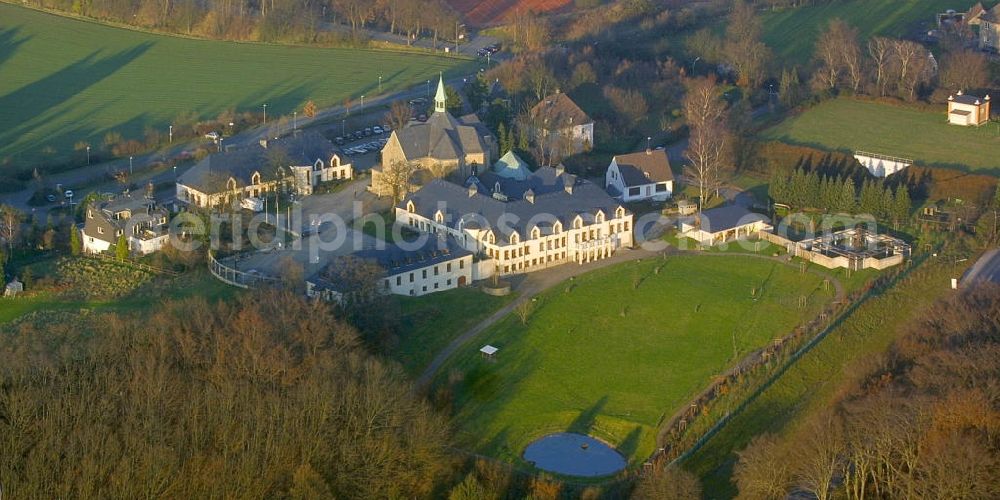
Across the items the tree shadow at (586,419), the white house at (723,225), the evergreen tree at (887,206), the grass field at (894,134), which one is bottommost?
the tree shadow at (586,419)

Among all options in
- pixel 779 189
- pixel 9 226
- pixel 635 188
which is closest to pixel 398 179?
pixel 635 188

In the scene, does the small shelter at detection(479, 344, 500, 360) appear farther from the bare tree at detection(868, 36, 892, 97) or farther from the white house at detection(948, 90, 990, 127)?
the bare tree at detection(868, 36, 892, 97)

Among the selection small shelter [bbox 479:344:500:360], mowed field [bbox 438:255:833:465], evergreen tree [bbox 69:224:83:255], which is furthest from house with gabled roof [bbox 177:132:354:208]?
small shelter [bbox 479:344:500:360]

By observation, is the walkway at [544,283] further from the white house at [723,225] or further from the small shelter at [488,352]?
the white house at [723,225]

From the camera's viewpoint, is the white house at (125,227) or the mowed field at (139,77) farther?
the mowed field at (139,77)

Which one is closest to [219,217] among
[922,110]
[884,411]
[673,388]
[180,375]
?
[180,375]

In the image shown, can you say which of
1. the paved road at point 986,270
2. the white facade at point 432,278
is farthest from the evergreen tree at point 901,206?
the white facade at point 432,278
